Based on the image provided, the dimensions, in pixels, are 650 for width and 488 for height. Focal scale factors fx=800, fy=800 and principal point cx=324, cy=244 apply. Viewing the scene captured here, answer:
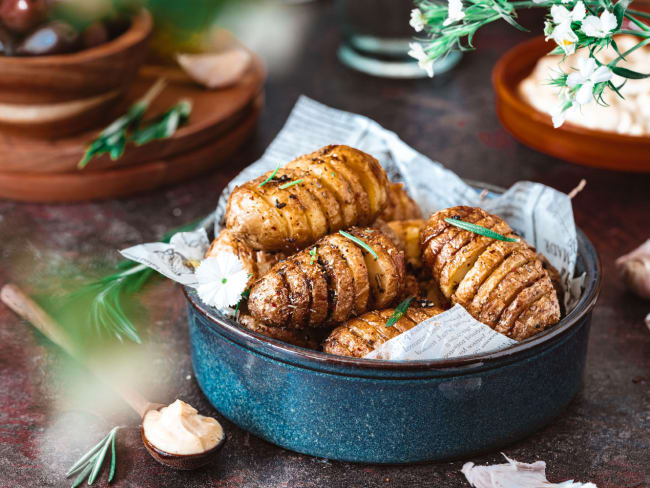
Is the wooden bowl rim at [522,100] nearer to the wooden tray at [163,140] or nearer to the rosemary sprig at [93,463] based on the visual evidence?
the wooden tray at [163,140]

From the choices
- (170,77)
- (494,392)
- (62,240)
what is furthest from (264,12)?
(494,392)

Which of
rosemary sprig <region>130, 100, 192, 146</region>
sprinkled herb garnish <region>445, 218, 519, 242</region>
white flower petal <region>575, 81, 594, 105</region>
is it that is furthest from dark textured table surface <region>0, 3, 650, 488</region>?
white flower petal <region>575, 81, 594, 105</region>

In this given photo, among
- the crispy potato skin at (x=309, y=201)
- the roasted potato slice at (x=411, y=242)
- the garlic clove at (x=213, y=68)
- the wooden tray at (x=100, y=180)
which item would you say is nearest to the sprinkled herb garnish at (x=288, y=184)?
the crispy potato skin at (x=309, y=201)

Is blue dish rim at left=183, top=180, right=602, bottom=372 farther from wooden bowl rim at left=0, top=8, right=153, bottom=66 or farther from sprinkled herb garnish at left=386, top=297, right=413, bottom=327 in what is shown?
wooden bowl rim at left=0, top=8, right=153, bottom=66

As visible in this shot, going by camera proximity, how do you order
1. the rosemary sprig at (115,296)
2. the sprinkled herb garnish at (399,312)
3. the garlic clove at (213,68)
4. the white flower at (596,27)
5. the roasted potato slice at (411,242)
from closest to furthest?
the white flower at (596,27), the sprinkled herb garnish at (399,312), the roasted potato slice at (411,242), the rosemary sprig at (115,296), the garlic clove at (213,68)

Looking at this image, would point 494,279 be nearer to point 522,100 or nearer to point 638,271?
point 638,271

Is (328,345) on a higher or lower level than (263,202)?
lower

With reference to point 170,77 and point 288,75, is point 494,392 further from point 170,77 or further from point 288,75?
point 288,75
